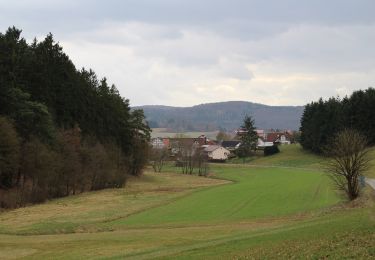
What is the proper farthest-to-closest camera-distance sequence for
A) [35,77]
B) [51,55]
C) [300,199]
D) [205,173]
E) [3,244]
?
[205,173] → [51,55] → [35,77] → [300,199] → [3,244]

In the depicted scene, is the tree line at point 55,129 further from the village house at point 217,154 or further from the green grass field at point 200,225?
the village house at point 217,154

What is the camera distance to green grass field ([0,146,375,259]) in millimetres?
21859

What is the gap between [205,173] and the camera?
374ft

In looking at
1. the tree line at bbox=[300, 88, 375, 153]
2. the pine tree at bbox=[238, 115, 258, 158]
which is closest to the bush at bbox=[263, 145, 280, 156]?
the pine tree at bbox=[238, 115, 258, 158]

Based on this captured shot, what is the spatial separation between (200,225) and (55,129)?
3872cm

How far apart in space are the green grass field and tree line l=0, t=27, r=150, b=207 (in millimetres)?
4515

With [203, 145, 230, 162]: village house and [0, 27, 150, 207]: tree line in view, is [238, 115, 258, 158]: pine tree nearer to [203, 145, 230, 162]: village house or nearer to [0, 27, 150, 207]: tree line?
[203, 145, 230, 162]: village house

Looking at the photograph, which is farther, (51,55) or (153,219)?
(51,55)

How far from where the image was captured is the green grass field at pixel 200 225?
21859 millimetres

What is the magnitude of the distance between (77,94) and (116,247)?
61961 mm

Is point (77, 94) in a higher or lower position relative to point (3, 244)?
higher

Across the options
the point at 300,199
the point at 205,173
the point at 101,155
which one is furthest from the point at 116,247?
the point at 205,173

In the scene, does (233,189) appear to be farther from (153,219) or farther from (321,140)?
(321,140)

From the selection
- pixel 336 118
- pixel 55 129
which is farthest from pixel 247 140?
pixel 55 129
